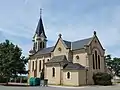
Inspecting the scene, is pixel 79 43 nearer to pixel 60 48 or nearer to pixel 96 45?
pixel 96 45

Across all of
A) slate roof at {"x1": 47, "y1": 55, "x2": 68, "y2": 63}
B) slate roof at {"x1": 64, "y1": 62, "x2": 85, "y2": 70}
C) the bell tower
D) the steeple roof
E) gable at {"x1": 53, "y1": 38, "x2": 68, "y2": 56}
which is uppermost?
the steeple roof

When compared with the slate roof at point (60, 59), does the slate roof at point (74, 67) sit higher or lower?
lower

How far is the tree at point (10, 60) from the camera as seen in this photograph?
1537 inches

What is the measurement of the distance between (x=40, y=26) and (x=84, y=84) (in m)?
31.9

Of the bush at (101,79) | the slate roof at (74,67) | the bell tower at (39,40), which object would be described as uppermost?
the bell tower at (39,40)

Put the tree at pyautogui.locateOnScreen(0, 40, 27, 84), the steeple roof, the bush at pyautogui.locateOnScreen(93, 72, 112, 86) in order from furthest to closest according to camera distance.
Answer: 1. the steeple roof
2. the bush at pyautogui.locateOnScreen(93, 72, 112, 86)
3. the tree at pyautogui.locateOnScreen(0, 40, 27, 84)

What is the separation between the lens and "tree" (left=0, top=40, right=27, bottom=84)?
3903cm

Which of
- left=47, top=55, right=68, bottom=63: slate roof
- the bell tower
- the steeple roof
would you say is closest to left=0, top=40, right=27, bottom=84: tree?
left=47, top=55, right=68, bottom=63: slate roof

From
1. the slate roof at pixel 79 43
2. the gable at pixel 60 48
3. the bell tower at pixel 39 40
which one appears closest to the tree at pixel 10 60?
the gable at pixel 60 48

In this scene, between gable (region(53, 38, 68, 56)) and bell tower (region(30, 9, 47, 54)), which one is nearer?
gable (region(53, 38, 68, 56))

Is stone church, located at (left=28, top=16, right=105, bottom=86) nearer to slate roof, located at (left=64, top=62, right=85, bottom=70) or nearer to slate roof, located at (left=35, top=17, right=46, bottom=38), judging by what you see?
slate roof, located at (left=64, top=62, right=85, bottom=70)

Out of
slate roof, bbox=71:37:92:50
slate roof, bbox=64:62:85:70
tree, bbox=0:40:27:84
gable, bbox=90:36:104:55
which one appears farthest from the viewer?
slate roof, bbox=71:37:92:50

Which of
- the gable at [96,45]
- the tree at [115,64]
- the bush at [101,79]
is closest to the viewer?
the bush at [101,79]

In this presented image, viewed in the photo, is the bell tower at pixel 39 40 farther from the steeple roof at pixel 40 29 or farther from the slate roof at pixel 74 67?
the slate roof at pixel 74 67
